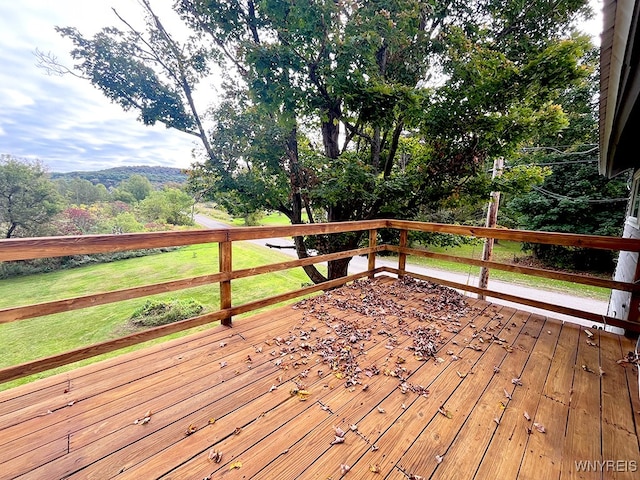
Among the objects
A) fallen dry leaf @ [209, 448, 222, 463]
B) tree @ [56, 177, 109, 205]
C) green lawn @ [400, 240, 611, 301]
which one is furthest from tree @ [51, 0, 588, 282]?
tree @ [56, 177, 109, 205]

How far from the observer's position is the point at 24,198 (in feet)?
50.3

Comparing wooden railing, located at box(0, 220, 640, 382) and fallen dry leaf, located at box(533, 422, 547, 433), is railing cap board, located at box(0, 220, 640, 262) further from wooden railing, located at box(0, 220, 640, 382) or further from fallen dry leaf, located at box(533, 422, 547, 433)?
fallen dry leaf, located at box(533, 422, 547, 433)

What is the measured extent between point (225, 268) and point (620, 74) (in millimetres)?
3448

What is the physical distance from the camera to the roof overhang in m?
1.44

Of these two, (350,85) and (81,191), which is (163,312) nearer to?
(350,85)

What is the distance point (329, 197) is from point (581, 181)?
513 inches

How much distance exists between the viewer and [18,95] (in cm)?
762

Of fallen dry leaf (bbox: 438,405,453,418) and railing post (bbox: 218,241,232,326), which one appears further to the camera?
railing post (bbox: 218,241,232,326)

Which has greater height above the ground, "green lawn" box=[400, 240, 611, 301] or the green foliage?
the green foliage

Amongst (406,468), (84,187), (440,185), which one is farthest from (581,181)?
(84,187)

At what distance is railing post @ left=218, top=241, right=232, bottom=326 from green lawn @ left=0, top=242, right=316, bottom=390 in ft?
20.4

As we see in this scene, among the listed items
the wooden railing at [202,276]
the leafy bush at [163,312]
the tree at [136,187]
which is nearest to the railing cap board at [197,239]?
the wooden railing at [202,276]

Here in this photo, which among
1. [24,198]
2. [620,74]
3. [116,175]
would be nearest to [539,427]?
[620,74]

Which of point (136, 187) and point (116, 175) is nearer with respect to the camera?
point (116, 175)
